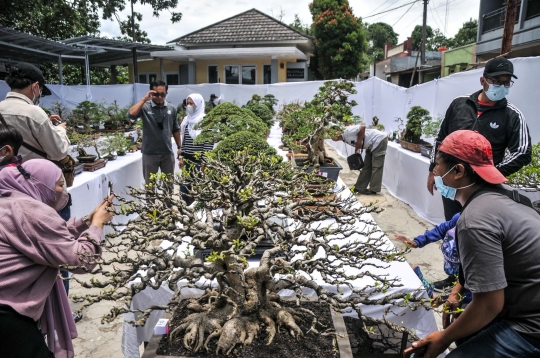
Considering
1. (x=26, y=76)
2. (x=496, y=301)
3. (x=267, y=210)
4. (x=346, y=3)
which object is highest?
(x=346, y=3)

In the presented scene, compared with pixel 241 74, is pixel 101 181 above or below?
below

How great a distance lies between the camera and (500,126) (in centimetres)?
Result: 290

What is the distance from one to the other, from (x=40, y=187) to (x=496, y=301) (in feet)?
6.04

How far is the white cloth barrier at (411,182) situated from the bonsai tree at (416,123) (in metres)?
0.30

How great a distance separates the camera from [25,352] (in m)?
1.50

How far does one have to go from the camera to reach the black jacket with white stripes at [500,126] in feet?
9.21

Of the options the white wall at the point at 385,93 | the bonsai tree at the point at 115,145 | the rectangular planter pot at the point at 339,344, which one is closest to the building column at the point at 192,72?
the white wall at the point at 385,93

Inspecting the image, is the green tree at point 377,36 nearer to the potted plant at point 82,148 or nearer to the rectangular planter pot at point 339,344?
the potted plant at point 82,148

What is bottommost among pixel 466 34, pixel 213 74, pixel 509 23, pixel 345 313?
pixel 345 313

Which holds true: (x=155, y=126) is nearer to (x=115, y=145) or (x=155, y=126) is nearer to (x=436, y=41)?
(x=115, y=145)

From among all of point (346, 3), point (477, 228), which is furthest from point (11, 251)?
point (346, 3)

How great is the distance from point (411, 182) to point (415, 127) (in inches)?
43.6

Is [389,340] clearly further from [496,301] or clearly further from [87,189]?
[87,189]

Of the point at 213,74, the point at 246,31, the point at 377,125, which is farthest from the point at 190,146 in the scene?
the point at 246,31
